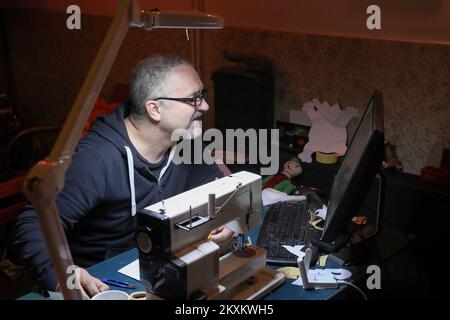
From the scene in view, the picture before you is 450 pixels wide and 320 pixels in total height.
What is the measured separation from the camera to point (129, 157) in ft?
6.42

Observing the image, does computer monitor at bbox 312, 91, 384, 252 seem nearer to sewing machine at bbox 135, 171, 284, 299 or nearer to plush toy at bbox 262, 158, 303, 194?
sewing machine at bbox 135, 171, 284, 299

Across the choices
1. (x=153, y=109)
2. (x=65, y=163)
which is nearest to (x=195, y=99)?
(x=153, y=109)

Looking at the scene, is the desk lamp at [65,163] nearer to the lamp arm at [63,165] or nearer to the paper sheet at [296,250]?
the lamp arm at [63,165]

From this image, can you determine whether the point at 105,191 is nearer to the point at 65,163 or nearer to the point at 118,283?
the point at 118,283

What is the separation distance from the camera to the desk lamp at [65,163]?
1.03 metres

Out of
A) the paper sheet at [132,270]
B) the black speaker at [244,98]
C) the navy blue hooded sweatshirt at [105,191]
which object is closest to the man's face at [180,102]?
the navy blue hooded sweatshirt at [105,191]

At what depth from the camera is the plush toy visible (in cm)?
241

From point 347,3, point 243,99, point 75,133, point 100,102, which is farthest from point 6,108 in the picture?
point 75,133

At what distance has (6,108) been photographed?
12.9ft

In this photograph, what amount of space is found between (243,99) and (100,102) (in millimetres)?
1198

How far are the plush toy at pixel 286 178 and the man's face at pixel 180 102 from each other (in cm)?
59

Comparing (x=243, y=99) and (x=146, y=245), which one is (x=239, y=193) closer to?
(x=146, y=245)

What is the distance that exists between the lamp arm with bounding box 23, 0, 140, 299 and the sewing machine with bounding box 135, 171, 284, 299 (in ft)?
0.89

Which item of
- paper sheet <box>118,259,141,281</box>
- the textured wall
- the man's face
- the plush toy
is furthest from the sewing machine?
the textured wall
